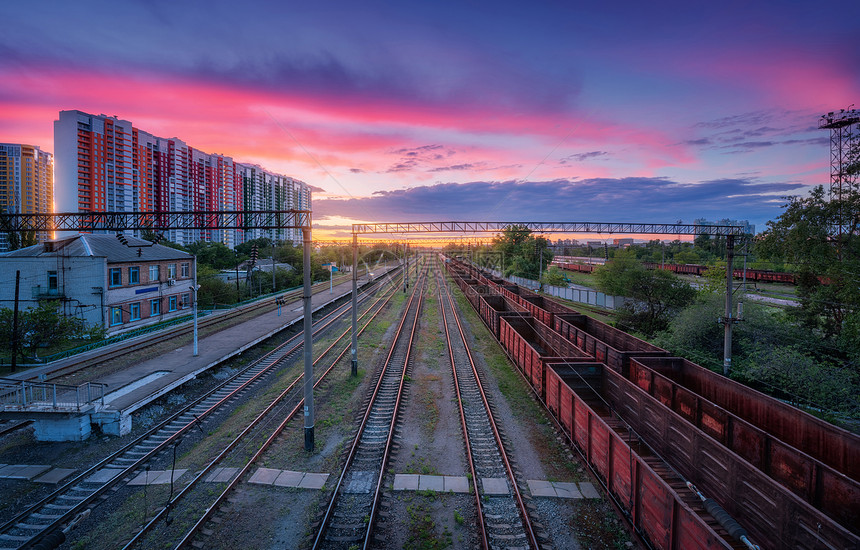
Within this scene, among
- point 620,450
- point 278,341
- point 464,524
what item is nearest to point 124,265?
point 278,341

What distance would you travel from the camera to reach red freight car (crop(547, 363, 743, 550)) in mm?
6258

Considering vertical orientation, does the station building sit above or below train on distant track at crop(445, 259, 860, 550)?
above

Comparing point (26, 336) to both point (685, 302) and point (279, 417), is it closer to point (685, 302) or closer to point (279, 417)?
point (279, 417)

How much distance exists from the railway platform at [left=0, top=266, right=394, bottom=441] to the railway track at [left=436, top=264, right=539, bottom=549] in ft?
39.3

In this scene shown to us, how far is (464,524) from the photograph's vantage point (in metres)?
8.58

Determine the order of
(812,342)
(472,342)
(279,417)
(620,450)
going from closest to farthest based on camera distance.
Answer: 1. (620,450)
2. (279,417)
3. (812,342)
4. (472,342)

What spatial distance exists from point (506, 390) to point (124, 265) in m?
29.3

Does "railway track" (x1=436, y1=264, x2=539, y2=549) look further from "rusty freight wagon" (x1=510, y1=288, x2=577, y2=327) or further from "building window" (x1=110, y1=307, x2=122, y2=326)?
"building window" (x1=110, y1=307, x2=122, y2=326)

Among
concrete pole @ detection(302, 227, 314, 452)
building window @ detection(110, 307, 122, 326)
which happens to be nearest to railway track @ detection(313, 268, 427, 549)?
concrete pole @ detection(302, 227, 314, 452)

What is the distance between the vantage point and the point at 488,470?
1066cm

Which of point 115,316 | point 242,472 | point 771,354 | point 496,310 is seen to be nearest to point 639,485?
point 242,472

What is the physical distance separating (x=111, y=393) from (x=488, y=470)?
48.8 feet

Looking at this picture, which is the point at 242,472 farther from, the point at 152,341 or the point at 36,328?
the point at 36,328

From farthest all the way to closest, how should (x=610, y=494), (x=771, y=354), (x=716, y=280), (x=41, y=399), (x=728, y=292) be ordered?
(x=716, y=280), (x=771, y=354), (x=728, y=292), (x=41, y=399), (x=610, y=494)
